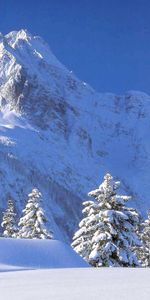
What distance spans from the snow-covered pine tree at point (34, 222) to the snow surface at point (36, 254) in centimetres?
2118

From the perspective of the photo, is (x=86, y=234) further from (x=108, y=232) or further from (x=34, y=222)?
(x=34, y=222)

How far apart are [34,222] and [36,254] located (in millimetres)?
23293

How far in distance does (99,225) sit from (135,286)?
57.3 ft

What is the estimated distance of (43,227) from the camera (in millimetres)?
36875

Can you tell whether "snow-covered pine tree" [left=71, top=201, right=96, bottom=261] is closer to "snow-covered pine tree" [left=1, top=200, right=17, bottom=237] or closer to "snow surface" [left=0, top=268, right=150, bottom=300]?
"snow surface" [left=0, top=268, right=150, bottom=300]

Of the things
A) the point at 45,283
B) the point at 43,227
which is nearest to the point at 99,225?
the point at 43,227

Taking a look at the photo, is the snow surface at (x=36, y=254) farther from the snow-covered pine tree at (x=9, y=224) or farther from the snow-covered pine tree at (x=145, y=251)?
the snow-covered pine tree at (x=9, y=224)

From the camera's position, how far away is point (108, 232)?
23359mm

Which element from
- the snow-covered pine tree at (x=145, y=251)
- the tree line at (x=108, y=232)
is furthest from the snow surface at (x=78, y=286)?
the snow-covered pine tree at (x=145, y=251)

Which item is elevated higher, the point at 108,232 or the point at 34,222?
the point at 34,222

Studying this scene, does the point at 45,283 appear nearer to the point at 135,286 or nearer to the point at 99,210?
the point at 135,286

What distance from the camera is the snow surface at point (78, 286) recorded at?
550 cm

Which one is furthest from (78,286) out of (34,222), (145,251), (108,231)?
(145,251)

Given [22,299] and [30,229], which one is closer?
[22,299]
